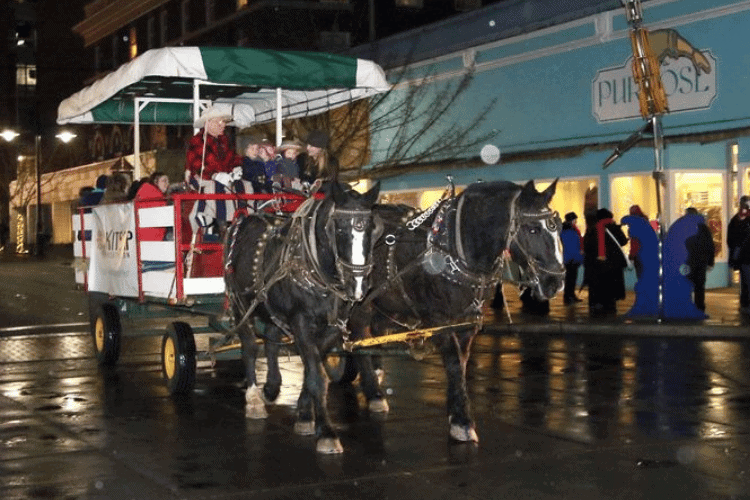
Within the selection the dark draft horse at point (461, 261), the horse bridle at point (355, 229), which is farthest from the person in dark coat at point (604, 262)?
the horse bridle at point (355, 229)

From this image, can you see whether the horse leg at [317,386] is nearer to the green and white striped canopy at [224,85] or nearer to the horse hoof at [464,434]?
the horse hoof at [464,434]

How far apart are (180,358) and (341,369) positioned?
1.65 meters

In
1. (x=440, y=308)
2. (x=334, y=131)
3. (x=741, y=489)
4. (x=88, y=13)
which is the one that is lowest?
(x=741, y=489)

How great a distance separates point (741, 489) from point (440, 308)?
2.70 meters

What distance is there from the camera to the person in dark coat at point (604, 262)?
67.6ft

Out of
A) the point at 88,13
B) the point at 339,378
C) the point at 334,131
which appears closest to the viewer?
the point at 339,378

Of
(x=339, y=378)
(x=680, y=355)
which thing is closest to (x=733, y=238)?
(x=680, y=355)

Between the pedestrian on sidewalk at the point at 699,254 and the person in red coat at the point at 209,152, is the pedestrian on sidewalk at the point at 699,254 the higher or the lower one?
the lower one

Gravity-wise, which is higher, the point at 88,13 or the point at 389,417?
the point at 88,13

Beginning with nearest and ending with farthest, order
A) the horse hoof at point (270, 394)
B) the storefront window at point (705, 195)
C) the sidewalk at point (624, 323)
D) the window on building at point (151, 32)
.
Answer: the horse hoof at point (270, 394) → the sidewalk at point (624, 323) → the storefront window at point (705, 195) → the window on building at point (151, 32)

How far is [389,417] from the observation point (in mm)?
10383

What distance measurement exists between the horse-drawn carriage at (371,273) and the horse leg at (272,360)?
12 mm

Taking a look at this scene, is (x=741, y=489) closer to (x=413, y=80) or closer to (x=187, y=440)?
(x=187, y=440)

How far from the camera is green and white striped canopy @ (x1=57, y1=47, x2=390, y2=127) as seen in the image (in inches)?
457
